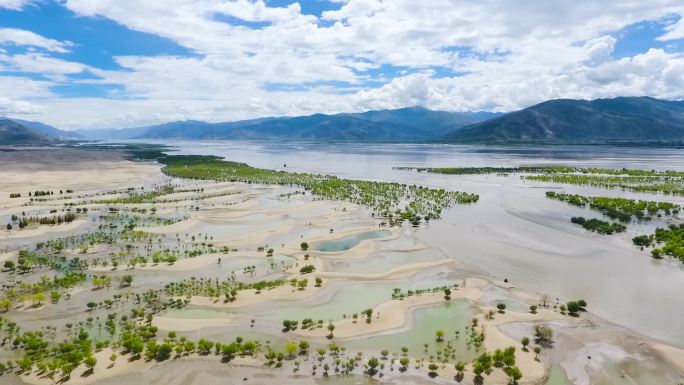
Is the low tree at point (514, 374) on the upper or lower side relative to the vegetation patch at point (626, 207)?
lower

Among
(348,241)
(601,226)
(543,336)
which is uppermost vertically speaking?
(601,226)

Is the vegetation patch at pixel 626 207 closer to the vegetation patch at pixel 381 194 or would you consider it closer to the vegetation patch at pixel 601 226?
the vegetation patch at pixel 601 226

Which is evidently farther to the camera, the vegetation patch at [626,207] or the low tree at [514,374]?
the vegetation patch at [626,207]

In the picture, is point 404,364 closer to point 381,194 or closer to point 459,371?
point 459,371

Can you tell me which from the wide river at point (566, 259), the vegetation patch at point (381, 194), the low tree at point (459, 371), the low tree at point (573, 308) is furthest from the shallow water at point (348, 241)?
the low tree at point (459, 371)

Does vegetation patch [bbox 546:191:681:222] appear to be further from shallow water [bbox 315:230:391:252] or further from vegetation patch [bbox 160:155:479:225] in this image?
shallow water [bbox 315:230:391:252]

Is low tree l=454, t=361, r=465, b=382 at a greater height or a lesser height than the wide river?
lesser

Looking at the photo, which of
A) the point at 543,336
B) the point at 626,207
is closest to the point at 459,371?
the point at 543,336

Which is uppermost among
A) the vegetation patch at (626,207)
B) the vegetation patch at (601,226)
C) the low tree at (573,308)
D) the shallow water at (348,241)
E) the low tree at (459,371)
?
the vegetation patch at (626,207)

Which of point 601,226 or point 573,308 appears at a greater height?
point 601,226

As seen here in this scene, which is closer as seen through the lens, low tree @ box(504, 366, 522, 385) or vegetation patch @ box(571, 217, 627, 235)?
low tree @ box(504, 366, 522, 385)

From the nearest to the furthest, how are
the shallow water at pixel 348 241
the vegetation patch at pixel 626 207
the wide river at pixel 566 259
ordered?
the wide river at pixel 566 259
the shallow water at pixel 348 241
the vegetation patch at pixel 626 207

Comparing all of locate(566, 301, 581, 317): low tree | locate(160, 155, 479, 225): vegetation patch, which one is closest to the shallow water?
locate(160, 155, 479, 225): vegetation patch

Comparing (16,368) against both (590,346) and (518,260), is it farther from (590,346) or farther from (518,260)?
(518,260)
